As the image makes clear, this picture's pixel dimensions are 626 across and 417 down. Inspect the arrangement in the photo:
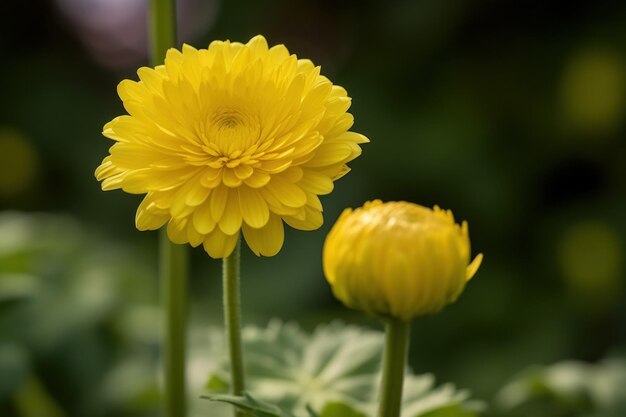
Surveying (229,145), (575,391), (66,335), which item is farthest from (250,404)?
(66,335)

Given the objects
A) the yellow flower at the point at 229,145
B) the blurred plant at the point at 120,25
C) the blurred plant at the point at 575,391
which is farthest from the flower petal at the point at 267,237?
the blurred plant at the point at 120,25

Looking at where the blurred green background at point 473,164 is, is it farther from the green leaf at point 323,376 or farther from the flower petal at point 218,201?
the flower petal at point 218,201

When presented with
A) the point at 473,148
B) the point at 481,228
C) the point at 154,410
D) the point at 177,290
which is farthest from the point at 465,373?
the point at 177,290

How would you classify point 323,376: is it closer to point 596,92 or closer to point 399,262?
point 399,262

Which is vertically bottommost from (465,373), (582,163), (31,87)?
(465,373)

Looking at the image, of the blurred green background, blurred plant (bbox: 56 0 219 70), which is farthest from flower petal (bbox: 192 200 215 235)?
blurred plant (bbox: 56 0 219 70)

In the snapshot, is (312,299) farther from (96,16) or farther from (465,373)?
(96,16)
